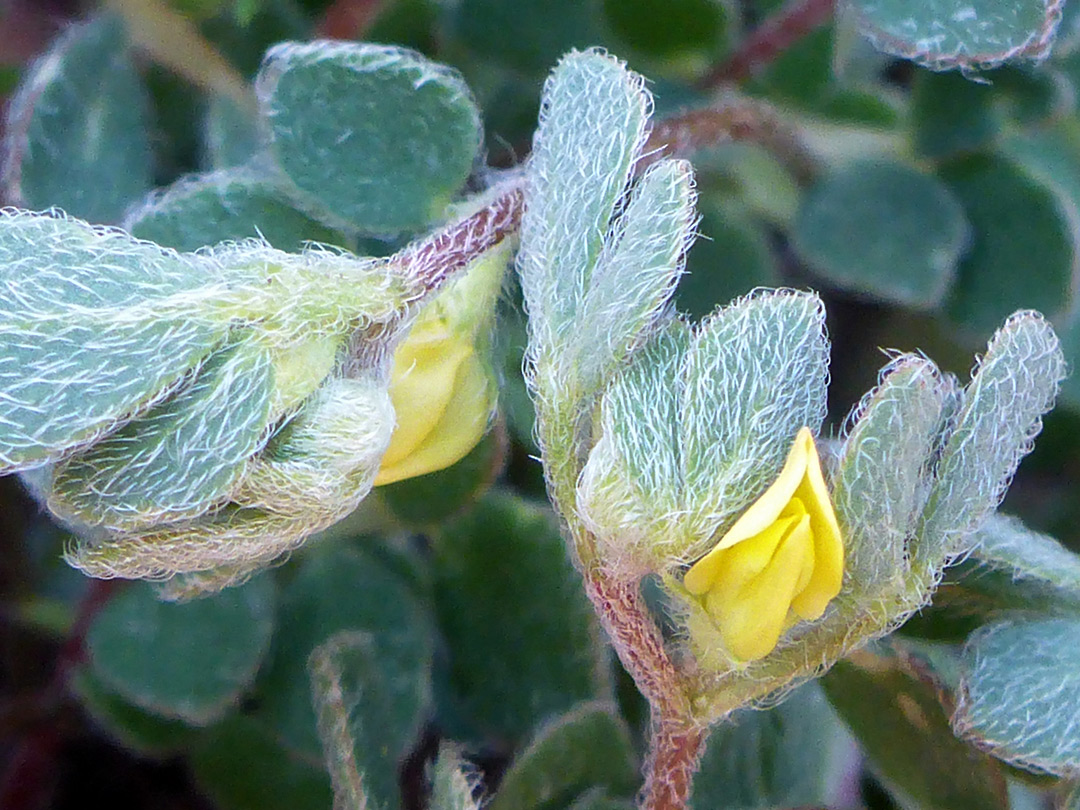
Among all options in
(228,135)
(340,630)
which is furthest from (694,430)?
(228,135)

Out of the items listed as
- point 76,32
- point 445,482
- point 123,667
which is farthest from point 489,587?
point 76,32

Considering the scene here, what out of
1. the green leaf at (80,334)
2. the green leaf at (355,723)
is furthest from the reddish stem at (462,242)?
the green leaf at (355,723)

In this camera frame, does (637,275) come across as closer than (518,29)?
Yes

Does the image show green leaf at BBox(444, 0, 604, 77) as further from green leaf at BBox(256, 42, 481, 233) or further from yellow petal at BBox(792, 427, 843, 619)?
yellow petal at BBox(792, 427, 843, 619)

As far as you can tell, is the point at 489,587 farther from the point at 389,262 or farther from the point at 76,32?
the point at 76,32

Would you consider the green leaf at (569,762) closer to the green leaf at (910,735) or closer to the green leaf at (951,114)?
the green leaf at (910,735)

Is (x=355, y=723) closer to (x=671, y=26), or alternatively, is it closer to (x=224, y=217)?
(x=224, y=217)
